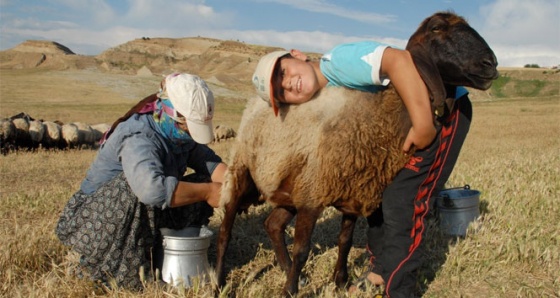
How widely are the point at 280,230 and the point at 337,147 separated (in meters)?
1.04

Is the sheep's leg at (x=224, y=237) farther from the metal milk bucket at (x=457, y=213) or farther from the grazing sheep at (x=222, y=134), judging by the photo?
the grazing sheep at (x=222, y=134)

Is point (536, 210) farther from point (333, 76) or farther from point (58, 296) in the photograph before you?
point (58, 296)

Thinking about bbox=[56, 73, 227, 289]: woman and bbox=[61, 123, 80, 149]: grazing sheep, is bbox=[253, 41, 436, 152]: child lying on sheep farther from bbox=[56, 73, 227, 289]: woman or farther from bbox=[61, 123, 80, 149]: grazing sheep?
bbox=[61, 123, 80, 149]: grazing sheep

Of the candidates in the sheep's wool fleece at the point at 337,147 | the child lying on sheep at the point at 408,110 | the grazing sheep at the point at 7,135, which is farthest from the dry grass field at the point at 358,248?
the grazing sheep at the point at 7,135

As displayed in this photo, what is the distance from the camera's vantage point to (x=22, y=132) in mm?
12234

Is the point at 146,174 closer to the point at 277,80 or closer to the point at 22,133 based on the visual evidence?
the point at 277,80

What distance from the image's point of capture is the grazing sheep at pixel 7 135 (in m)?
11.7

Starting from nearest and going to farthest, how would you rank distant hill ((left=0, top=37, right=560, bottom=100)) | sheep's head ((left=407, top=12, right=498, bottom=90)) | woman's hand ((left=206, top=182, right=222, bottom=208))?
1. sheep's head ((left=407, top=12, right=498, bottom=90))
2. woman's hand ((left=206, top=182, right=222, bottom=208))
3. distant hill ((left=0, top=37, right=560, bottom=100))

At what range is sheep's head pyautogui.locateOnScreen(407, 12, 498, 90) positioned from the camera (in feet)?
12.1

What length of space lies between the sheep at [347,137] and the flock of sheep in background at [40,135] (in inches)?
377

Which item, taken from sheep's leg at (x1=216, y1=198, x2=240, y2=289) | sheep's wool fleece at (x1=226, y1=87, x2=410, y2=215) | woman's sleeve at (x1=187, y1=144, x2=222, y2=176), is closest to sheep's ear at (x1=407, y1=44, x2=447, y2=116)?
sheep's wool fleece at (x1=226, y1=87, x2=410, y2=215)

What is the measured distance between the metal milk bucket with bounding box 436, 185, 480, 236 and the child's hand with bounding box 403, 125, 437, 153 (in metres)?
1.79

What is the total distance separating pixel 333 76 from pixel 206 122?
104 cm

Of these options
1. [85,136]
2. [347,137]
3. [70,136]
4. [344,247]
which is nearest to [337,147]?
[347,137]
